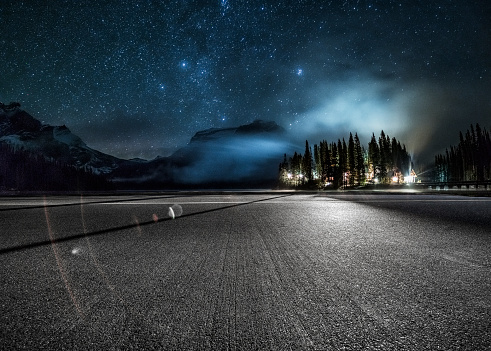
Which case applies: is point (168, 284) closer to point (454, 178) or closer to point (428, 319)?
point (428, 319)

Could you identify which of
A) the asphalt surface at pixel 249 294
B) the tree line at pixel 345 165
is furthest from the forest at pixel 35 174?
the asphalt surface at pixel 249 294

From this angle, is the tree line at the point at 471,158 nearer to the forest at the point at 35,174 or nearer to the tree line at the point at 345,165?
the tree line at the point at 345,165

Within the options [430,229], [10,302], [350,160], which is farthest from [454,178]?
[10,302]

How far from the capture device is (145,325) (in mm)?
2330

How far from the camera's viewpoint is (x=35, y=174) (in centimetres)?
13000

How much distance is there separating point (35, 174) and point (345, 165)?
129353mm

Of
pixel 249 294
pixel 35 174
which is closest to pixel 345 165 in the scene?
pixel 249 294

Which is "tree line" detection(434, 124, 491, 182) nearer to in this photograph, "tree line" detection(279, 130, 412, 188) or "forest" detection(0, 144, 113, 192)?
"tree line" detection(279, 130, 412, 188)

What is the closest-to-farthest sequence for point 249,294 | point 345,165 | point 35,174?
point 249,294 < point 345,165 < point 35,174

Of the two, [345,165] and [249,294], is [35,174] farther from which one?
[249,294]

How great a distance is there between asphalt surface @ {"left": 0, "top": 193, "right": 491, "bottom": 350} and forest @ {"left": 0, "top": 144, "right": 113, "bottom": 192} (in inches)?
5629

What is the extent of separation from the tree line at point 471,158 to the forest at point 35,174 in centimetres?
16929

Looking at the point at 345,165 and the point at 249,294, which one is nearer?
the point at 249,294

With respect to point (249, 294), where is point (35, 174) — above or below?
above
